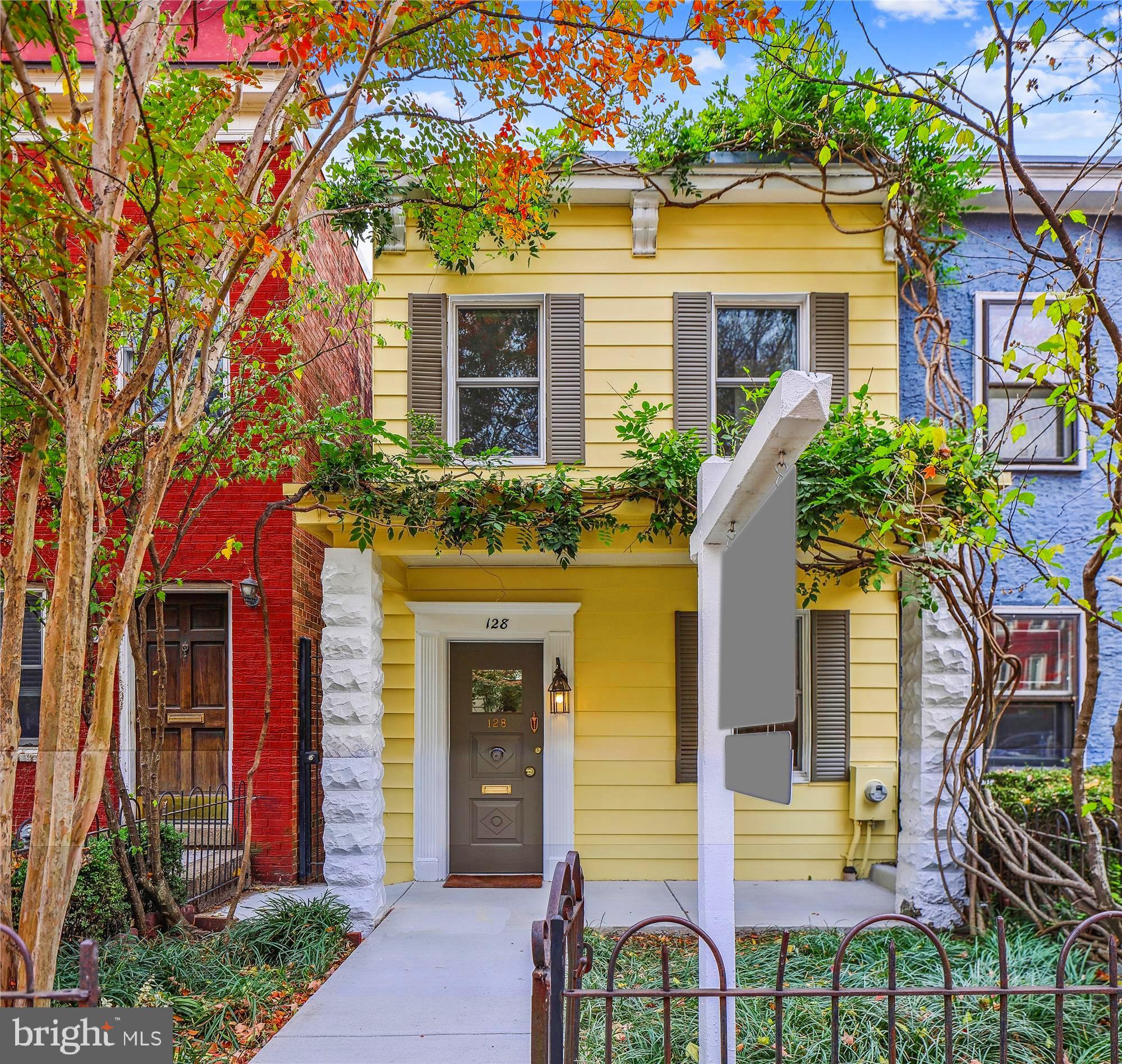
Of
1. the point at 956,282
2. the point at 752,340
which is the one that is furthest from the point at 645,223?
the point at 956,282

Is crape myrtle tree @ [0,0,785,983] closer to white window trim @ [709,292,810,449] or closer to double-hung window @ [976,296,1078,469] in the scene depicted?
white window trim @ [709,292,810,449]

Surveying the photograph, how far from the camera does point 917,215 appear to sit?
22.1ft

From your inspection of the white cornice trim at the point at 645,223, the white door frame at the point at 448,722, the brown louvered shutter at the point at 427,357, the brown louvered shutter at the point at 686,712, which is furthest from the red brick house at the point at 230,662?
the brown louvered shutter at the point at 686,712

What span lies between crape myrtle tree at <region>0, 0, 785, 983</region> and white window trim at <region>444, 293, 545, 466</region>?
188 cm

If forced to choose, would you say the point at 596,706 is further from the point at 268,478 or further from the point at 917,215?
the point at 917,215

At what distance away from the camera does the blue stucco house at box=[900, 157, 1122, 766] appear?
7684mm

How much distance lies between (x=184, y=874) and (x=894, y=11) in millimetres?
7446

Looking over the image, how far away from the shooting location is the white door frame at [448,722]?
7258mm

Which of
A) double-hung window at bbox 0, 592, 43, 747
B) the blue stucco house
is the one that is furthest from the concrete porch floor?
double-hung window at bbox 0, 592, 43, 747

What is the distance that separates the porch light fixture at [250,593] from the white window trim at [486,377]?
216 cm

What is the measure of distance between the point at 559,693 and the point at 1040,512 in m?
4.80

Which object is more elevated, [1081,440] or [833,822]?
[1081,440]

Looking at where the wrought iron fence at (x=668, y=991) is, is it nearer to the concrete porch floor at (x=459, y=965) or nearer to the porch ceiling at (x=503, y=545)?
the concrete porch floor at (x=459, y=965)

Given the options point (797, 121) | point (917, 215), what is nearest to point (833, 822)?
point (917, 215)
